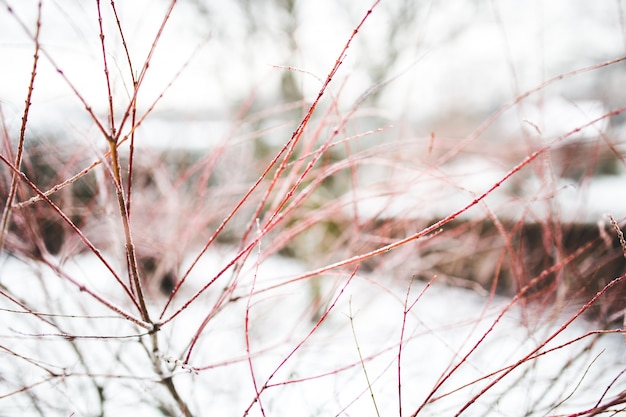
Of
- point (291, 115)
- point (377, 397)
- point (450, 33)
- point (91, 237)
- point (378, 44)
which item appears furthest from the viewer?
point (291, 115)

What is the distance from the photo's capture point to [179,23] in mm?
2996

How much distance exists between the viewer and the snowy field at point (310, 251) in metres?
0.85

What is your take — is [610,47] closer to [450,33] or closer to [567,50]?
[567,50]

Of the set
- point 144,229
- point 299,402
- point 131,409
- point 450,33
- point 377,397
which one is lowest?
point 377,397

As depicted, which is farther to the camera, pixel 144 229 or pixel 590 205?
pixel 590 205

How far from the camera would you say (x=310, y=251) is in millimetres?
3887

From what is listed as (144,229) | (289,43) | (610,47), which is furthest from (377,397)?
(610,47)

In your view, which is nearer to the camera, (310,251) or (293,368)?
(293,368)

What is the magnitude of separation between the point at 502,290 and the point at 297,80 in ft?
11.4

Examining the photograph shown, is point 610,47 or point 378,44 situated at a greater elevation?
point 378,44

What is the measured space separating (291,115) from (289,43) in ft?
4.30

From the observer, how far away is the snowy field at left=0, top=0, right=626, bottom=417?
0.85m

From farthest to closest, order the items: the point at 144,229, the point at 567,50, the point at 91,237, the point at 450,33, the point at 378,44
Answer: the point at 567,50, the point at 450,33, the point at 378,44, the point at 91,237, the point at 144,229

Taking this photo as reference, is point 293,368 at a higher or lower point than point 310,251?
lower
